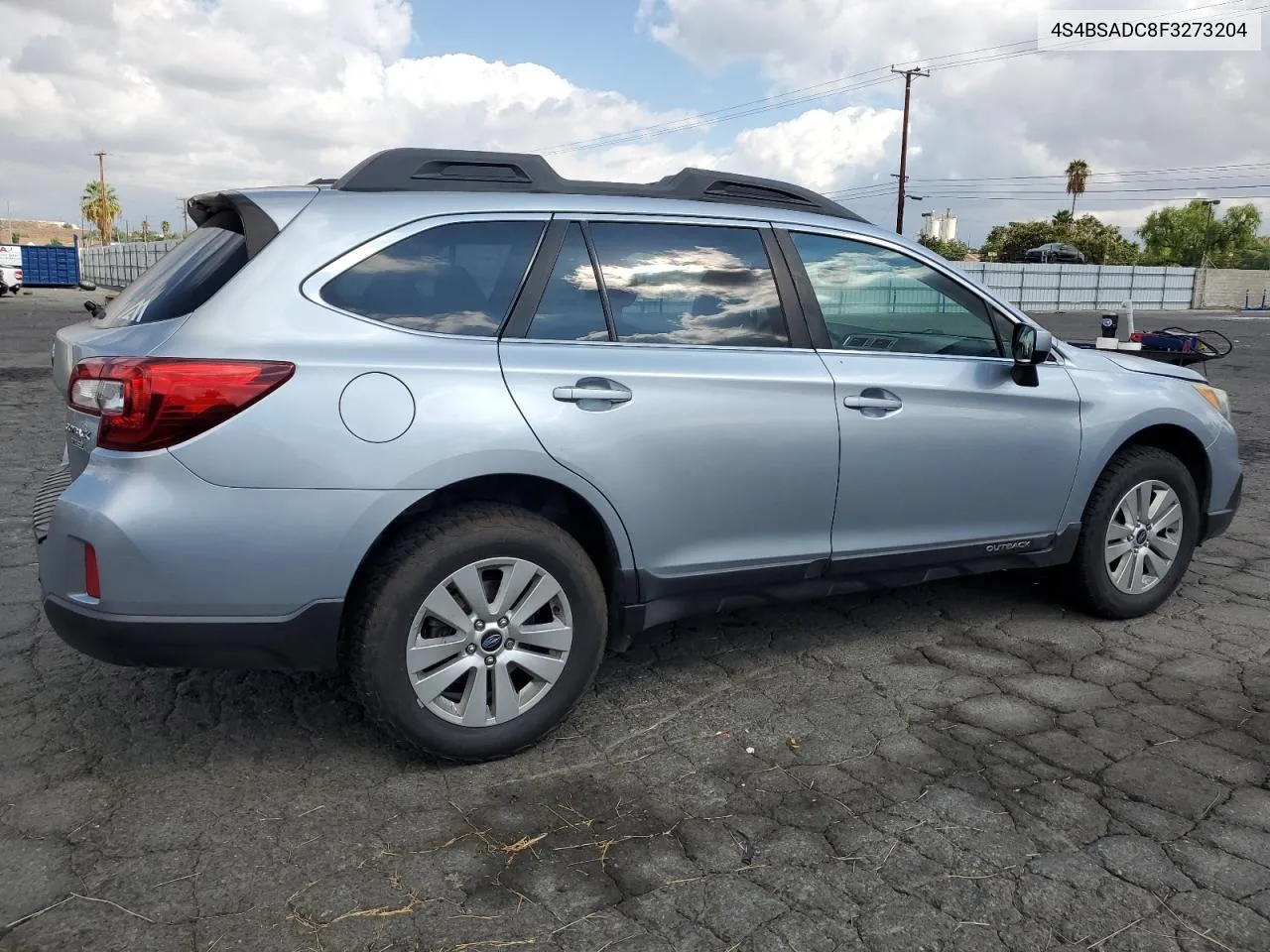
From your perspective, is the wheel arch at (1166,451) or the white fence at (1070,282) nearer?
the wheel arch at (1166,451)

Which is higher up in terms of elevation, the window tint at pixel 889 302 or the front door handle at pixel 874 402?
the window tint at pixel 889 302

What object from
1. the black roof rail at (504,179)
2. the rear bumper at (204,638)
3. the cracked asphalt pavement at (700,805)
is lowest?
the cracked asphalt pavement at (700,805)

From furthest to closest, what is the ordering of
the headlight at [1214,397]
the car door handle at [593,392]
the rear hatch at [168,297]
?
the headlight at [1214,397] < the car door handle at [593,392] < the rear hatch at [168,297]

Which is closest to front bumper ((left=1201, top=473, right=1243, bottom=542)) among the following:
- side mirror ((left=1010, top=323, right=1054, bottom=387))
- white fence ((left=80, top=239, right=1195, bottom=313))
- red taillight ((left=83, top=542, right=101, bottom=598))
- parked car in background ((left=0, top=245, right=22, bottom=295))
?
side mirror ((left=1010, top=323, right=1054, bottom=387))

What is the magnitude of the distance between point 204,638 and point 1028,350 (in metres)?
3.05

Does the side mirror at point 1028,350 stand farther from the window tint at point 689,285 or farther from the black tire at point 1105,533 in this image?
the window tint at point 689,285

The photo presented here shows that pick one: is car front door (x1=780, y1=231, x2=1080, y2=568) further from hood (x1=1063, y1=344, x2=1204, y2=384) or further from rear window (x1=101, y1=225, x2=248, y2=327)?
rear window (x1=101, y1=225, x2=248, y2=327)

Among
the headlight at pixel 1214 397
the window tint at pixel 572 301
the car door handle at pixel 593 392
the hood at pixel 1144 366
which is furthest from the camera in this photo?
the headlight at pixel 1214 397

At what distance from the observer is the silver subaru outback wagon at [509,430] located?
286cm

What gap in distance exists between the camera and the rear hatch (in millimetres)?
2990

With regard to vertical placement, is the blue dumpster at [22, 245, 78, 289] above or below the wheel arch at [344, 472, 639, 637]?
above

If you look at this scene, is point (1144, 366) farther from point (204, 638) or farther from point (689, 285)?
point (204, 638)

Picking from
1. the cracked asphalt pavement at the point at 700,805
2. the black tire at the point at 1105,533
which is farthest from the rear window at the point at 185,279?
the black tire at the point at 1105,533

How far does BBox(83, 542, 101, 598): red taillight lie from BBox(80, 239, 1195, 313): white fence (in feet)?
141
